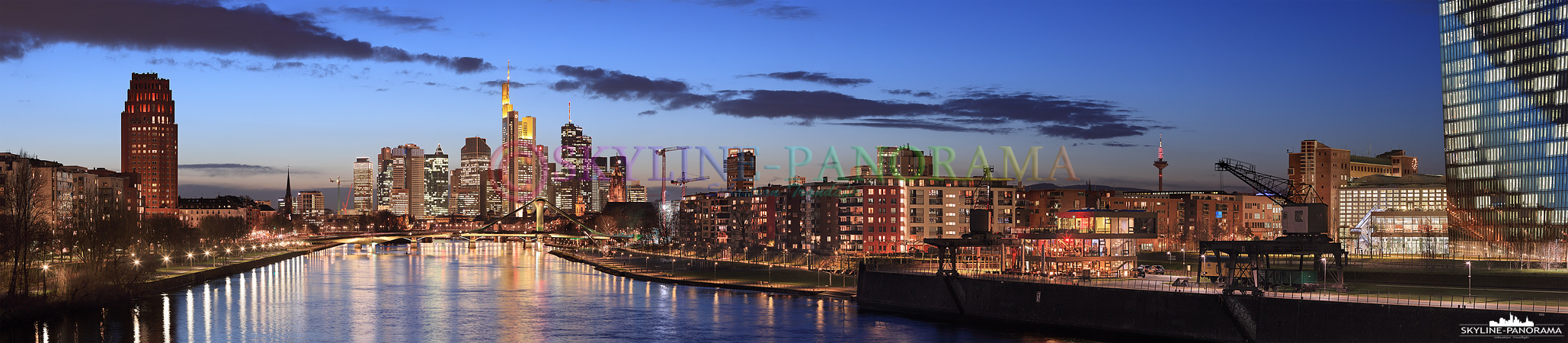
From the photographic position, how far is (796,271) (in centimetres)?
13538

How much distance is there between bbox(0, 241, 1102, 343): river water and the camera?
230 feet

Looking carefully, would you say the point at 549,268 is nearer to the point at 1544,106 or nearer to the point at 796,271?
the point at 796,271

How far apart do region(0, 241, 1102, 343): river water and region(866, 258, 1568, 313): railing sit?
710 centimetres

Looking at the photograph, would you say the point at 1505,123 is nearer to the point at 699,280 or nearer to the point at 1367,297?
the point at 699,280

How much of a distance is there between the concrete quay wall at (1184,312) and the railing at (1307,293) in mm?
1092

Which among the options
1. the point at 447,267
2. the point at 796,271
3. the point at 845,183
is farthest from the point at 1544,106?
the point at 447,267

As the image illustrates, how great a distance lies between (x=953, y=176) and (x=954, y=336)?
117 m

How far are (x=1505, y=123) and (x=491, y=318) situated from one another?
392 feet

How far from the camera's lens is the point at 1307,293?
63.9m

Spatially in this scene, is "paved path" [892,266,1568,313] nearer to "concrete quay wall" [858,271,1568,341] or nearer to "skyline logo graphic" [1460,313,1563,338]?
"concrete quay wall" [858,271,1568,341]

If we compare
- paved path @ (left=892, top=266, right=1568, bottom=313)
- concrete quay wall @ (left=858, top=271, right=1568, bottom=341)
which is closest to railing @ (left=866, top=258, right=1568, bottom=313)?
paved path @ (left=892, top=266, right=1568, bottom=313)

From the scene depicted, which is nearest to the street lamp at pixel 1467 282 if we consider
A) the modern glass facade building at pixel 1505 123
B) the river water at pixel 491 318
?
the modern glass facade building at pixel 1505 123

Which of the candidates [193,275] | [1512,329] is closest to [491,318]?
[193,275]

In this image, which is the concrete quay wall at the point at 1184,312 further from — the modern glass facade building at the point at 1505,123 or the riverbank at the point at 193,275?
the modern glass facade building at the point at 1505,123
